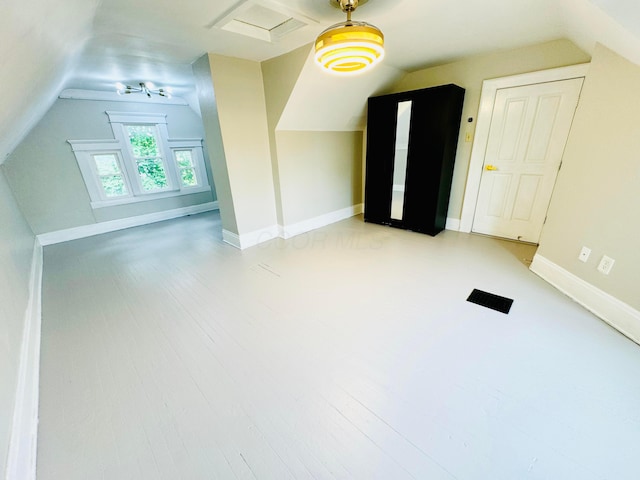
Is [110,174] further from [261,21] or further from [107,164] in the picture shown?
[261,21]

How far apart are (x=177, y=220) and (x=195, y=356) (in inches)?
154

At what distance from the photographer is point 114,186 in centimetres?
439

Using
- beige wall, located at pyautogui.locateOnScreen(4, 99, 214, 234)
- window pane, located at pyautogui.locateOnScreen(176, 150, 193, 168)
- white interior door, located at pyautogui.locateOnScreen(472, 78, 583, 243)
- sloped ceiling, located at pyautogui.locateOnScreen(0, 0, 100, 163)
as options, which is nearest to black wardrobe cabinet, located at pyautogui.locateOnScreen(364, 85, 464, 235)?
white interior door, located at pyautogui.locateOnScreen(472, 78, 583, 243)

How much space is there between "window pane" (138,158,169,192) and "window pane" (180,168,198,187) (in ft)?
1.05

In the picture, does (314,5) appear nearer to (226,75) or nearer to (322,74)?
(322,74)

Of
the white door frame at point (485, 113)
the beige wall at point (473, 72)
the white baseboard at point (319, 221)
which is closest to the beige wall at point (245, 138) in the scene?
the white baseboard at point (319, 221)

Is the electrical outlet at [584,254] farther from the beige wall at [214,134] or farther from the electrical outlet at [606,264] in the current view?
the beige wall at [214,134]

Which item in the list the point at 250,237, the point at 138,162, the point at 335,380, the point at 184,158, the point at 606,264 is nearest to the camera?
the point at 335,380

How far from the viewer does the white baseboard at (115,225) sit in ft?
12.8

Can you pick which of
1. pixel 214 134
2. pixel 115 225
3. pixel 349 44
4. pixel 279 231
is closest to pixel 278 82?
pixel 214 134

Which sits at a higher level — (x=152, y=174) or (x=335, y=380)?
(x=152, y=174)

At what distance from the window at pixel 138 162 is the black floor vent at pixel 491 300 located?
5.22 m

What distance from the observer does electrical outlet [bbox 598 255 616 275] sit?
181cm

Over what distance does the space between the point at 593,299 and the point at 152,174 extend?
6.21 metres
